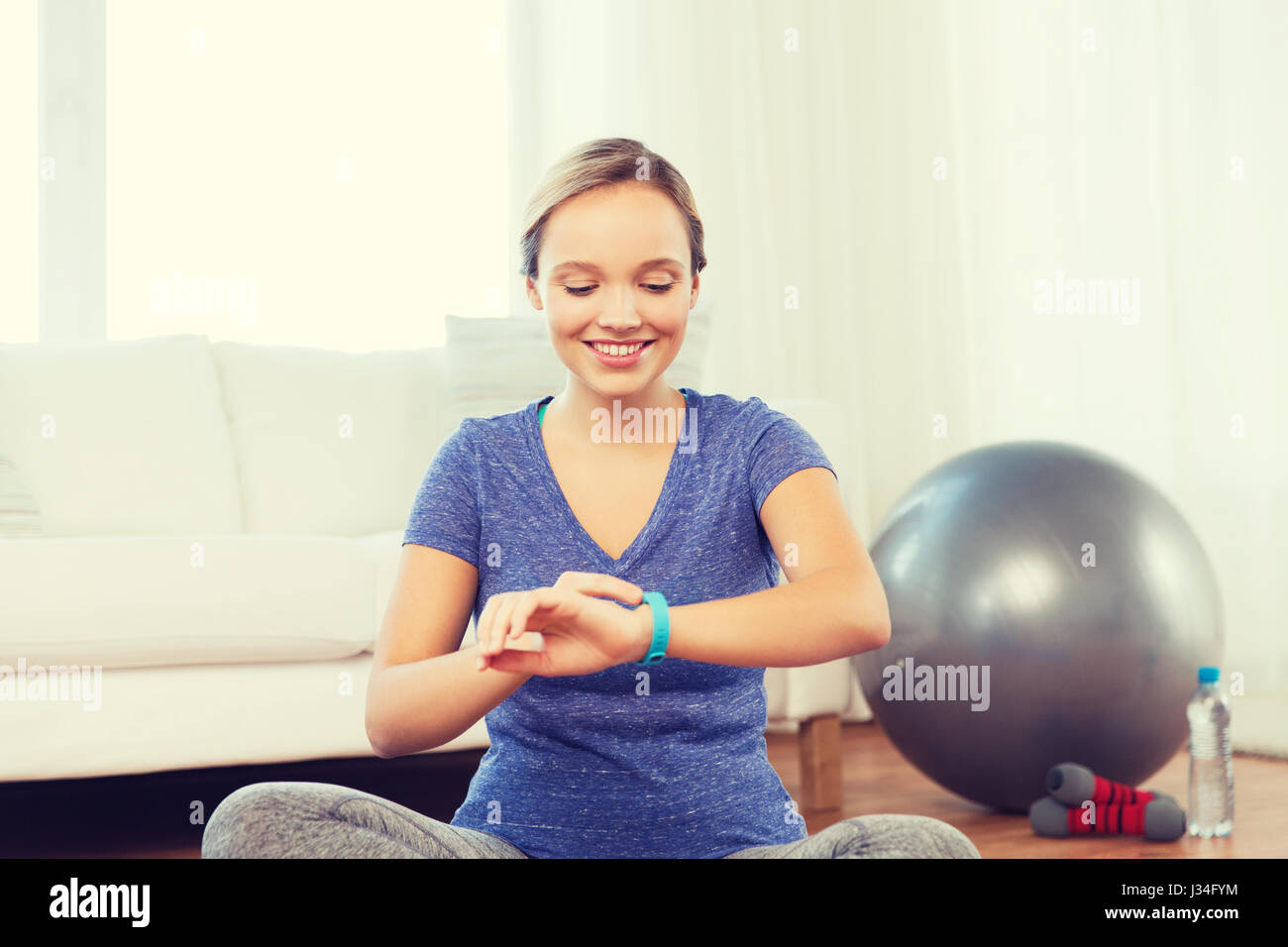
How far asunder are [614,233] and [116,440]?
6.09ft

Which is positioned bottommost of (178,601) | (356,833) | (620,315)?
(356,833)

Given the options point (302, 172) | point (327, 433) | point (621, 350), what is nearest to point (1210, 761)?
point (621, 350)

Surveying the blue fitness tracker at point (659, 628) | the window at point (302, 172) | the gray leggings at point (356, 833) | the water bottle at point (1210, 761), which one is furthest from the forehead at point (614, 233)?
the window at point (302, 172)

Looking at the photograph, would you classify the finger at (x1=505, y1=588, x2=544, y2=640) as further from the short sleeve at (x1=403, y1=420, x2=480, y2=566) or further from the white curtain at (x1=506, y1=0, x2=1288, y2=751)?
the white curtain at (x1=506, y1=0, x2=1288, y2=751)

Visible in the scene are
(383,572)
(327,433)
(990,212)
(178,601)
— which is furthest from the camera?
(990,212)

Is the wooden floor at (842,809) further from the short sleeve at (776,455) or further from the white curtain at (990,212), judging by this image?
the short sleeve at (776,455)

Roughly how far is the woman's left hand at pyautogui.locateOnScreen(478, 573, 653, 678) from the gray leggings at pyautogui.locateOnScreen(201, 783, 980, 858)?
14 cm

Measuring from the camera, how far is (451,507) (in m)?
1.02

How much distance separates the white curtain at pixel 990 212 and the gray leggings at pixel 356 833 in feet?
7.46

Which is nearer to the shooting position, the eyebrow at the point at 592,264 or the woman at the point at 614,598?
the woman at the point at 614,598

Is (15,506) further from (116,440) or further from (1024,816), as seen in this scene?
(1024,816)

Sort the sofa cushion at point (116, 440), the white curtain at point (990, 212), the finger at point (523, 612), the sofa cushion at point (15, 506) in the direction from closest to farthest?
the finger at point (523, 612) → the sofa cushion at point (15, 506) → the sofa cushion at point (116, 440) → the white curtain at point (990, 212)

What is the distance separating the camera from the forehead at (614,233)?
38.5 inches

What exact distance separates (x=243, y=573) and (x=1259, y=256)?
97.4 inches
